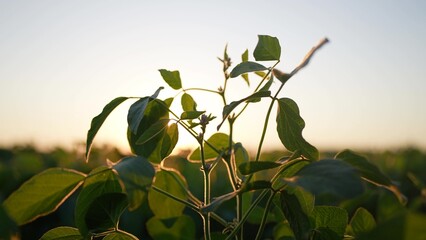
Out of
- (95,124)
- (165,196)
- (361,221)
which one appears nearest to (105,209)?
(95,124)

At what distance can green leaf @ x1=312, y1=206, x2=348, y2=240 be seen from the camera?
962mm

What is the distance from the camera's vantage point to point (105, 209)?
901 millimetres

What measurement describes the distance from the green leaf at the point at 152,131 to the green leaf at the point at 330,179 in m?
0.34

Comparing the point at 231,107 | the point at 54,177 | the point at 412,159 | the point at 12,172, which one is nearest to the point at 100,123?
the point at 54,177

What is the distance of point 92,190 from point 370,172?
49 centimetres

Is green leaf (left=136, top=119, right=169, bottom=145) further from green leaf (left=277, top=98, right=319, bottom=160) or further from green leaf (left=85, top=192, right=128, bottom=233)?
green leaf (left=277, top=98, right=319, bottom=160)

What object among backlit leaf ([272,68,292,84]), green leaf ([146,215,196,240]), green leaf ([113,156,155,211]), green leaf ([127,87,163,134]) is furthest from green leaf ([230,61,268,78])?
green leaf ([146,215,196,240])

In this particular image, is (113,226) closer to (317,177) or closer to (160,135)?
(160,135)

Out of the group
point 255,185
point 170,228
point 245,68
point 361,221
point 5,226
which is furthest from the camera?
point 170,228

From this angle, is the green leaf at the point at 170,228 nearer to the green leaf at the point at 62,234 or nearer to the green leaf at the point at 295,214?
the green leaf at the point at 62,234

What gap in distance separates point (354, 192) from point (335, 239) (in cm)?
32

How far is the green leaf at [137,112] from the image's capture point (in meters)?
0.87

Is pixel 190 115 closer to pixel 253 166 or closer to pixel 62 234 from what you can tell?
pixel 253 166

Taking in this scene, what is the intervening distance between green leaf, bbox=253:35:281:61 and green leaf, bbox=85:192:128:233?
1.21ft
